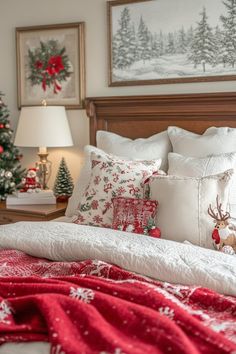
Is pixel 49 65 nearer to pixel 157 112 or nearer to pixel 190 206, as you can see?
pixel 157 112

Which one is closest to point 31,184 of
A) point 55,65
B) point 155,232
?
point 55,65

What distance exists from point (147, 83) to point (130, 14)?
1.72 ft

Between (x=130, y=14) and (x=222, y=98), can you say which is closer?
(x=222, y=98)

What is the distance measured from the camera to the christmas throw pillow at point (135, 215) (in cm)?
228

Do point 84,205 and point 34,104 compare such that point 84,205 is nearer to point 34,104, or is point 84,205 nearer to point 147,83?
point 147,83

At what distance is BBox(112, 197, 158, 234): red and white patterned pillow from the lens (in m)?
2.29

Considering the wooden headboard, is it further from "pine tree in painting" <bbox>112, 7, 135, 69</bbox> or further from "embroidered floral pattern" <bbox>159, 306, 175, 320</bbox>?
"embroidered floral pattern" <bbox>159, 306, 175, 320</bbox>

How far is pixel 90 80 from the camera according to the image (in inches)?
139

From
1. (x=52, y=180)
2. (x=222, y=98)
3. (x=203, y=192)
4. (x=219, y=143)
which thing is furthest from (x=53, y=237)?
(x=52, y=180)

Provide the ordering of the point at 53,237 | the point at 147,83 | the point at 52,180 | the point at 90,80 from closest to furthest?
the point at 53,237, the point at 147,83, the point at 90,80, the point at 52,180

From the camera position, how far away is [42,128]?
3277 millimetres

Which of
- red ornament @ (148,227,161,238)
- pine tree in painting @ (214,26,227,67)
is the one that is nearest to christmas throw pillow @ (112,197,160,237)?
red ornament @ (148,227,161,238)

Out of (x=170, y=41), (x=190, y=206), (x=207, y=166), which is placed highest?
(x=170, y=41)

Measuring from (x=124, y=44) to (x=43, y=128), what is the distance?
88 centimetres
